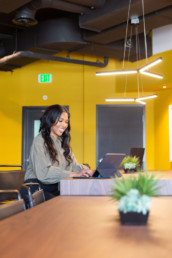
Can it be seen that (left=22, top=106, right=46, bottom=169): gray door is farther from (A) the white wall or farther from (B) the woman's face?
(B) the woman's face

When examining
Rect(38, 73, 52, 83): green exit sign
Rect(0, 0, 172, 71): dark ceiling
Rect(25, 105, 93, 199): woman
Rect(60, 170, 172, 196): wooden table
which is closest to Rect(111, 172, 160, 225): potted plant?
Rect(60, 170, 172, 196): wooden table

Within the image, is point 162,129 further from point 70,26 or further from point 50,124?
point 50,124

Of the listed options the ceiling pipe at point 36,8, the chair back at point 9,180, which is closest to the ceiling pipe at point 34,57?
the ceiling pipe at point 36,8

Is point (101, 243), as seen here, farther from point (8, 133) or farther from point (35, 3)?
point (8, 133)

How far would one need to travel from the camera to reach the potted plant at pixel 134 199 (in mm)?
1679

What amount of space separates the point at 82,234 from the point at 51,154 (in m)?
1.84

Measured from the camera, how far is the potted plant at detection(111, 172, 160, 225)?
1.68m

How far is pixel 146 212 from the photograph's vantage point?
171 centimetres

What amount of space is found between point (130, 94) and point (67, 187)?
7266mm

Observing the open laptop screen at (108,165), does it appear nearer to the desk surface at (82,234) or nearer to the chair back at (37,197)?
the chair back at (37,197)

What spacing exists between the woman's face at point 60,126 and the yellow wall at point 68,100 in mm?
6406

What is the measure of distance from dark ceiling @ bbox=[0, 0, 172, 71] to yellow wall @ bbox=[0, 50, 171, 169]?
0.60 metres

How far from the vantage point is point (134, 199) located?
1.68 meters

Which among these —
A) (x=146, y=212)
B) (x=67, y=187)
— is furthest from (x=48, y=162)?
(x=146, y=212)
